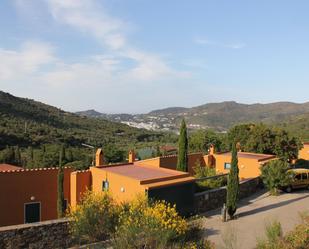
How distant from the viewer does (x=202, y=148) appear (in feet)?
157

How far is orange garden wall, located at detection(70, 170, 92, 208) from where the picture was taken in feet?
69.0

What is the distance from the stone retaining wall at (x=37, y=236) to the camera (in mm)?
13812

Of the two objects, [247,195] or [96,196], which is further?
[247,195]

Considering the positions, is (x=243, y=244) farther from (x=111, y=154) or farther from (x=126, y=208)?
(x=111, y=154)

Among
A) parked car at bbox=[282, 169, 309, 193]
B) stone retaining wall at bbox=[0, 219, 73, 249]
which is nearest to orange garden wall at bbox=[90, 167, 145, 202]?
stone retaining wall at bbox=[0, 219, 73, 249]

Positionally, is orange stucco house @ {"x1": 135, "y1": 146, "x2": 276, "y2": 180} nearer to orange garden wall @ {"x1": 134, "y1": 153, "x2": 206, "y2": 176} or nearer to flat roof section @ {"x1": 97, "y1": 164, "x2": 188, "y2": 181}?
orange garden wall @ {"x1": 134, "y1": 153, "x2": 206, "y2": 176}

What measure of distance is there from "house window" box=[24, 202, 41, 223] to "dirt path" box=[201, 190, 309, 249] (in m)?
9.18

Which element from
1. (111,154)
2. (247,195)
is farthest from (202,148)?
(247,195)

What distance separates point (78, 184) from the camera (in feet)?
69.9

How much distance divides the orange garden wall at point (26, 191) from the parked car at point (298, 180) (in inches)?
585

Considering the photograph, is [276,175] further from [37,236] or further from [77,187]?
[37,236]

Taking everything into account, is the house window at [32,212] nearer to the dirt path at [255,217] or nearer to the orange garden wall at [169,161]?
the orange garden wall at [169,161]

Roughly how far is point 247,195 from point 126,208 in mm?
13596

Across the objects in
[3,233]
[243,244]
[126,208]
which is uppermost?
[126,208]
